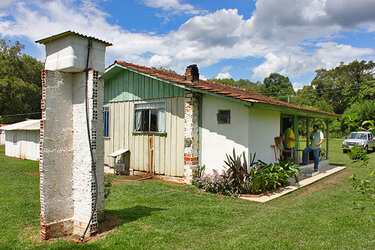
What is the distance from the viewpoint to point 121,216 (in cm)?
586

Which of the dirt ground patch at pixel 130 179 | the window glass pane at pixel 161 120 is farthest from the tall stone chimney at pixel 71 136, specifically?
the window glass pane at pixel 161 120

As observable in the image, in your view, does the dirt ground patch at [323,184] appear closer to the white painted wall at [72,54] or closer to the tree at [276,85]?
the white painted wall at [72,54]

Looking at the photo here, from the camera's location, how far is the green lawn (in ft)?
15.1

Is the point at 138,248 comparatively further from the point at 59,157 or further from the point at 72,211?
the point at 59,157

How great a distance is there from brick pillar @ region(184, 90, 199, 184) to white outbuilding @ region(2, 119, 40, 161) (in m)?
11.1

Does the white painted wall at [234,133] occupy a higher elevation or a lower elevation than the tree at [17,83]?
lower

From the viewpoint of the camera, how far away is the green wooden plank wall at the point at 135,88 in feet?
33.5

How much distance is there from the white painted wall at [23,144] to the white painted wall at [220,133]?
1219 centimetres

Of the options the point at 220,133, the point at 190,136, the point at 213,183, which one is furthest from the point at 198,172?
the point at 220,133

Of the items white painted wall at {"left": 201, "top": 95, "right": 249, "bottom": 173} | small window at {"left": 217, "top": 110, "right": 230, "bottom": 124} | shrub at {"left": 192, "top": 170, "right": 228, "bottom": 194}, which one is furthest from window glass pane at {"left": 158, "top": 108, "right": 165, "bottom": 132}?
shrub at {"left": 192, "top": 170, "right": 228, "bottom": 194}

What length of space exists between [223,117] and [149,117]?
10.5 feet

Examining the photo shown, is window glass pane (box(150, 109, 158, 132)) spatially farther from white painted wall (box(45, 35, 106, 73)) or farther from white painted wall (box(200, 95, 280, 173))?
white painted wall (box(45, 35, 106, 73))

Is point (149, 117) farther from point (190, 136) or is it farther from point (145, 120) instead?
point (190, 136)

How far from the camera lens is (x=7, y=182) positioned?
9.52 meters
